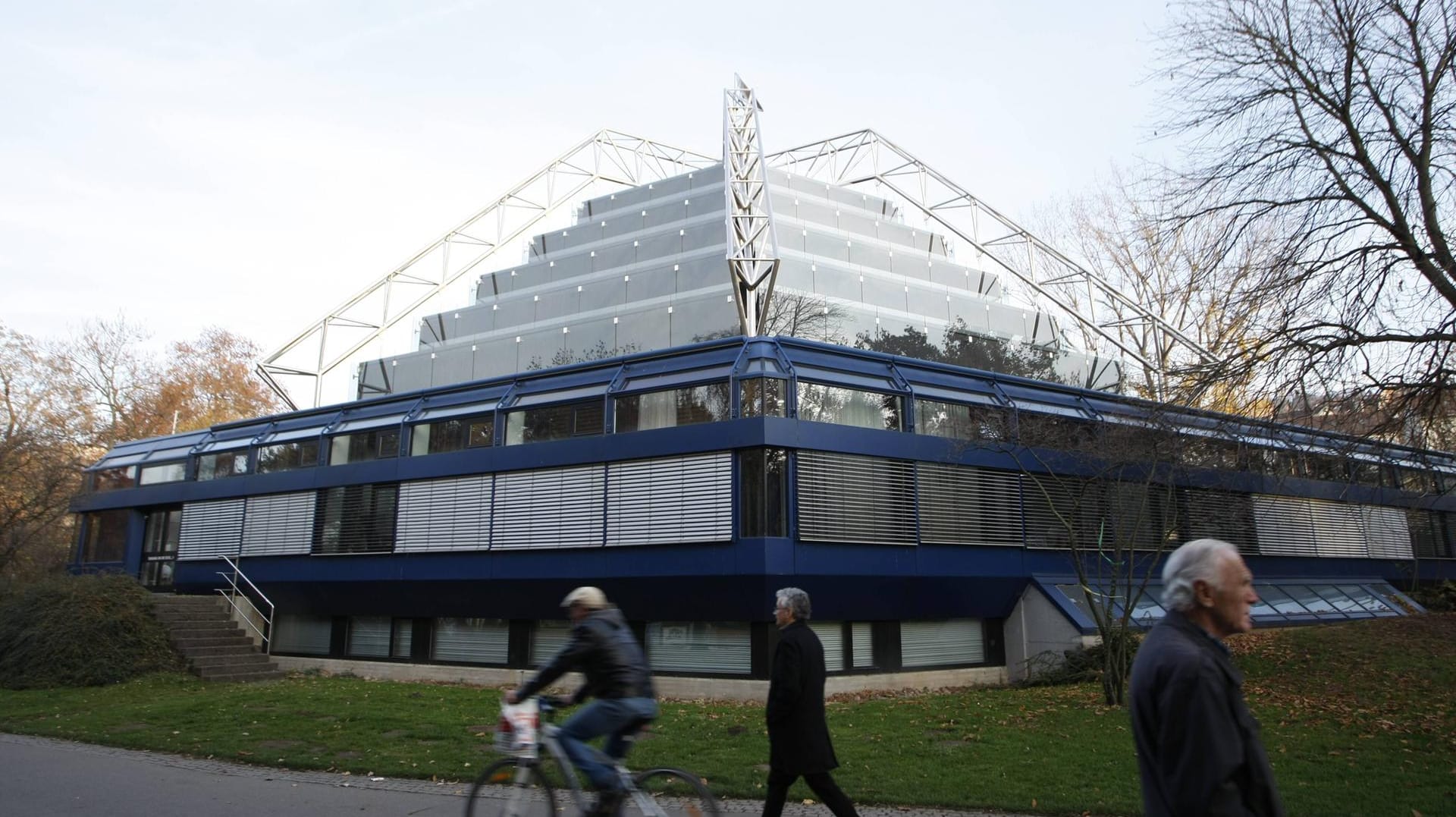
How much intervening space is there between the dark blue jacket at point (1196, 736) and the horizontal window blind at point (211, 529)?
88.2 feet

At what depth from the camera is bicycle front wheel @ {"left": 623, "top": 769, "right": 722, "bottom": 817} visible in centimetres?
637

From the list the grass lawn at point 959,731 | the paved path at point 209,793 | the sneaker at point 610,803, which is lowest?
the paved path at point 209,793

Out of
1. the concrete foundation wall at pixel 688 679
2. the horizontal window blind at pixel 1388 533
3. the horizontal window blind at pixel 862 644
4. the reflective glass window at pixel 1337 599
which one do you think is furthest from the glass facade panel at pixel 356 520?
the horizontal window blind at pixel 1388 533

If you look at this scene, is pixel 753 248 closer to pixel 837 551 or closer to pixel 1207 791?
pixel 837 551

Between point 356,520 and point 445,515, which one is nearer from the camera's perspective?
point 445,515

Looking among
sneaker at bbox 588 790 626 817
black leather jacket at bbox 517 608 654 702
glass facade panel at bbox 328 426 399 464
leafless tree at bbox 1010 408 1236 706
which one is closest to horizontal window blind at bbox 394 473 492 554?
glass facade panel at bbox 328 426 399 464

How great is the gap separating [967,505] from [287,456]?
58.6ft

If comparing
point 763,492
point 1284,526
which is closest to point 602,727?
point 763,492

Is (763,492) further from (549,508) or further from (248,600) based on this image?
(248,600)

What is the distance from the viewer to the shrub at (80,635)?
68.2 ft

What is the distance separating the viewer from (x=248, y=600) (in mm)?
24844

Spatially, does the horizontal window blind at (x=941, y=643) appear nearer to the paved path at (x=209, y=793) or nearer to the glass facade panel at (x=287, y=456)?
the paved path at (x=209, y=793)

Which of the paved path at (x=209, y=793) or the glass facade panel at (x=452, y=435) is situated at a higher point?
the glass facade panel at (x=452, y=435)

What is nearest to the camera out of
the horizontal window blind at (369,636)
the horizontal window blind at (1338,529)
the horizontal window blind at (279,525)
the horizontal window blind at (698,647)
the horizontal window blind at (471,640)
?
the horizontal window blind at (698,647)
